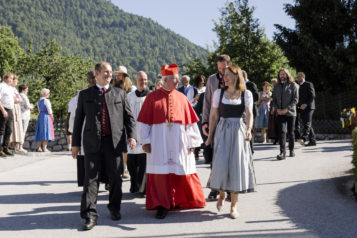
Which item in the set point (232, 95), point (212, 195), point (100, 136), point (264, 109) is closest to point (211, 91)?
point (232, 95)

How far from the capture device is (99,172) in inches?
245

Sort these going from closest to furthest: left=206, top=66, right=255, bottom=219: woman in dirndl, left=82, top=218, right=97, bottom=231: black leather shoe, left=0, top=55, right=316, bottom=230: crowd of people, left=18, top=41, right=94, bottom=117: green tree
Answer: left=82, top=218, right=97, bottom=231: black leather shoe, left=0, top=55, right=316, bottom=230: crowd of people, left=206, top=66, right=255, bottom=219: woman in dirndl, left=18, top=41, right=94, bottom=117: green tree

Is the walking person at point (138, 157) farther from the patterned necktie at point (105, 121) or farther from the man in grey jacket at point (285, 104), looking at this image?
the man in grey jacket at point (285, 104)

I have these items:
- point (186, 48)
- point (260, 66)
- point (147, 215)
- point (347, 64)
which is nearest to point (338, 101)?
point (347, 64)

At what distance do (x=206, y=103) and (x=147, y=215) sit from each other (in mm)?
2215

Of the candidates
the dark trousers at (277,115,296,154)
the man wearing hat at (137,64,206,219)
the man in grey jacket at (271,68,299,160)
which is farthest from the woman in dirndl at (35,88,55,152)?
the man wearing hat at (137,64,206,219)

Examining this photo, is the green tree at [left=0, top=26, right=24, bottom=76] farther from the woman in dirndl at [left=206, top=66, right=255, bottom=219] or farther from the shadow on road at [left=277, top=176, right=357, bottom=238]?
the woman in dirndl at [left=206, top=66, right=255, bottom=219]

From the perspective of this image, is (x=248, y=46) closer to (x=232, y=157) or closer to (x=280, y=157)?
(x=280, y=157)

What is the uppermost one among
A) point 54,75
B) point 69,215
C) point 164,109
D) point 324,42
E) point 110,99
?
point 324,42

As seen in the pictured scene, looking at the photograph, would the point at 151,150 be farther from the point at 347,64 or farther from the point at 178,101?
the point at 347,64

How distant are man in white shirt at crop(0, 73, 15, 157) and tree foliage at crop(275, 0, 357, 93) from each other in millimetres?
16051

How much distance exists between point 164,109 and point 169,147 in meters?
0.54

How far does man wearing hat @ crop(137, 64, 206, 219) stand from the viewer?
259 inches

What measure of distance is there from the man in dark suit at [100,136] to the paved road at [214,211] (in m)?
0.40
